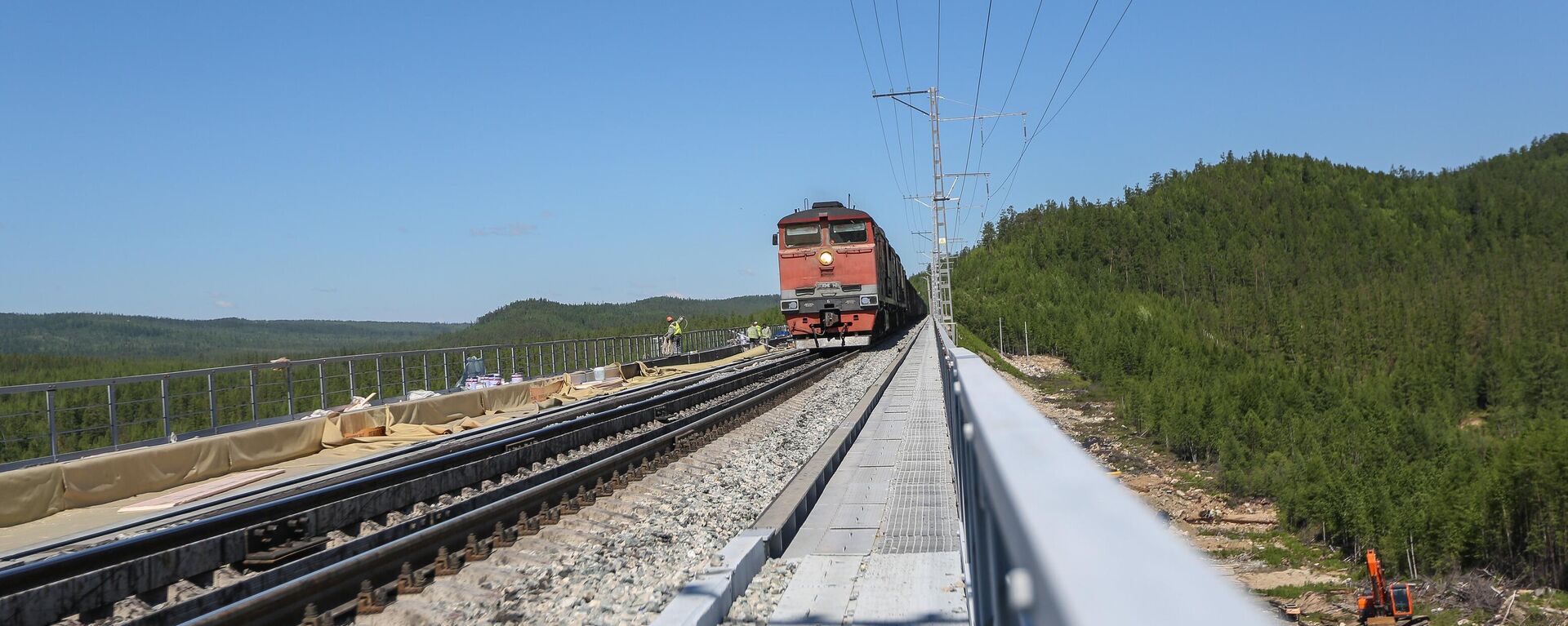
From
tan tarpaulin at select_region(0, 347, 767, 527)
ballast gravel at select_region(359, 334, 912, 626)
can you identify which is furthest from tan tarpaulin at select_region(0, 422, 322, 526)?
ballast gravel at select_region(359, 334, 912, 626)

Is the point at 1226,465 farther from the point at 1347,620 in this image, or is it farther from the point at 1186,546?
the point at 1186,546

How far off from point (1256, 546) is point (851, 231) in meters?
23.4

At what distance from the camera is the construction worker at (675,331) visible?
1395 inches

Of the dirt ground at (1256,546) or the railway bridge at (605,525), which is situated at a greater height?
the railway bridge at (605,525)

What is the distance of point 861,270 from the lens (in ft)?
105

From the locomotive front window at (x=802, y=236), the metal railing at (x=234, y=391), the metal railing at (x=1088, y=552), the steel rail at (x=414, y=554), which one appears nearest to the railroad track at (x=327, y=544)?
the steel rail at (x=414, y=554)

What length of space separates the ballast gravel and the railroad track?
0.73 feet

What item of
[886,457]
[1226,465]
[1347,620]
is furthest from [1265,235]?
[886,457]

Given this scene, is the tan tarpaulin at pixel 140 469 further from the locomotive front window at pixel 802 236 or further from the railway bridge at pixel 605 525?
the locomotive front window at pixel 802 236

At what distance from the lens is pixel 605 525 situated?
9.02 metres

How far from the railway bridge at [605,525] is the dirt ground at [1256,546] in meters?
16.7

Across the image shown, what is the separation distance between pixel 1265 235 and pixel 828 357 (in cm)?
18011

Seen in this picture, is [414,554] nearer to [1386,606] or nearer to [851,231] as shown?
[851,231]

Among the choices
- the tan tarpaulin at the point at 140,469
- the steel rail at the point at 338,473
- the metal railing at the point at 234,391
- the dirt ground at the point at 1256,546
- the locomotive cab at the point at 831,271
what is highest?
the locomotive cab at the point at 831,271
